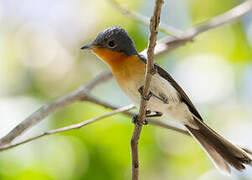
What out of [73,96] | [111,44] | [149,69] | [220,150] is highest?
[111,44]

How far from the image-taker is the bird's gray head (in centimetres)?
475

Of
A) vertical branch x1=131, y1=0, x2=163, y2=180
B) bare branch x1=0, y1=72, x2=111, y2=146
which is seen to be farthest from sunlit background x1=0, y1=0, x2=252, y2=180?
vertical branch x1=131, y1=0, x2=163, y2=180

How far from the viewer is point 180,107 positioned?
4.87 meters

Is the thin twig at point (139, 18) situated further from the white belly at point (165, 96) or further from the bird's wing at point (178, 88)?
the white belly at point (165, 96)

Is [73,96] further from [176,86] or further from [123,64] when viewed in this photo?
[176,86]

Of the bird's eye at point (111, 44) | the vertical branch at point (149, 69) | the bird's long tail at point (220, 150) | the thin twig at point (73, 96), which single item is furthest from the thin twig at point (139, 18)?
the vertical branch at point (149, 69)

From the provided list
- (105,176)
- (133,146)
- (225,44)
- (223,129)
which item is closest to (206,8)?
(225,44)

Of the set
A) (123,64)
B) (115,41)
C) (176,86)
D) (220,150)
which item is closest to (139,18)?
(115,41)

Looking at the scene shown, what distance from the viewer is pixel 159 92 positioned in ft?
14.7

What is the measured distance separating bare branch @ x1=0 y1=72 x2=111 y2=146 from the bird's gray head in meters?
0.59

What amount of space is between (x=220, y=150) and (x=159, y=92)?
1068 mm

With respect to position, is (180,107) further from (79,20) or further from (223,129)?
(79,20)

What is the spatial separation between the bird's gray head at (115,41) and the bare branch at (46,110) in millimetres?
589

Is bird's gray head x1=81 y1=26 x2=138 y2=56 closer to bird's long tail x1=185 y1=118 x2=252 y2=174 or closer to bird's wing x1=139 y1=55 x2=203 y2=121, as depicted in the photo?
bird's wing x1=139 y1=55 x2=203 y2=121
